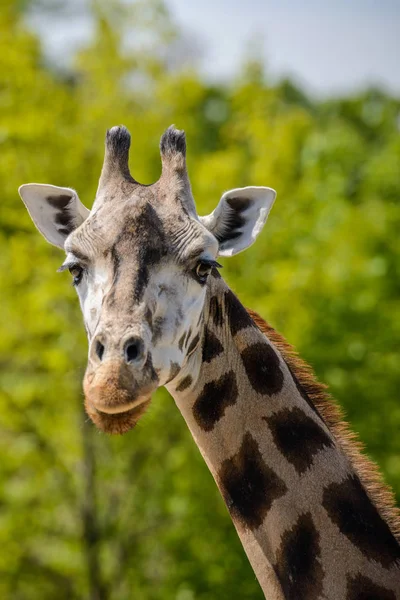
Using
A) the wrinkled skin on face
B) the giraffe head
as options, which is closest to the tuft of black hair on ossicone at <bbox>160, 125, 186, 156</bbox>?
the giraffe head

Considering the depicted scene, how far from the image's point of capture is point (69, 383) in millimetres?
17406

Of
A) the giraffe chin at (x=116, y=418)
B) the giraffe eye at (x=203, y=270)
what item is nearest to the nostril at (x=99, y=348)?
the giraffe chin at (x=116, y=418)

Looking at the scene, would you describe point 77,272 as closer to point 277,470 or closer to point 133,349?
point 133,349

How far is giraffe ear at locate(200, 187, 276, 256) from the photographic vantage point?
536 centimetres

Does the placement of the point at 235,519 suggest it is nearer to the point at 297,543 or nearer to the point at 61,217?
the point at 297,543

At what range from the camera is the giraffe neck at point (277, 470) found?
4617mm

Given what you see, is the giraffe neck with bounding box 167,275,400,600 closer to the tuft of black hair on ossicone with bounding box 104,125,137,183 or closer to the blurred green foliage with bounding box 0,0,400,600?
the tuft of black hair on ossicone with bounding box 104,125,137,183

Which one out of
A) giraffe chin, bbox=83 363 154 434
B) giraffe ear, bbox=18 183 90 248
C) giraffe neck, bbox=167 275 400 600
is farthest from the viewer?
giraffe ear, bbox=18 183 90 248

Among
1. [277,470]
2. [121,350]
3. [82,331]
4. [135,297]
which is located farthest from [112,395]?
[82,331]

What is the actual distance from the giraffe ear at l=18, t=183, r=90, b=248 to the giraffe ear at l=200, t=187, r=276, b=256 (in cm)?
83

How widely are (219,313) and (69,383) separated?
12.7 metres

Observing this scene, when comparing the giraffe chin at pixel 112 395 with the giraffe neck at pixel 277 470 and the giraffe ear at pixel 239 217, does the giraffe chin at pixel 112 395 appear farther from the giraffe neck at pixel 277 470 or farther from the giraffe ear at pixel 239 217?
the giraffe ear at pixel 239 217

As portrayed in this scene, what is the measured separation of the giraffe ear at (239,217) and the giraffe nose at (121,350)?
1.29 metres

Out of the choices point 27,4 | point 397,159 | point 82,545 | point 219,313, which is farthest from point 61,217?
point 27,4
